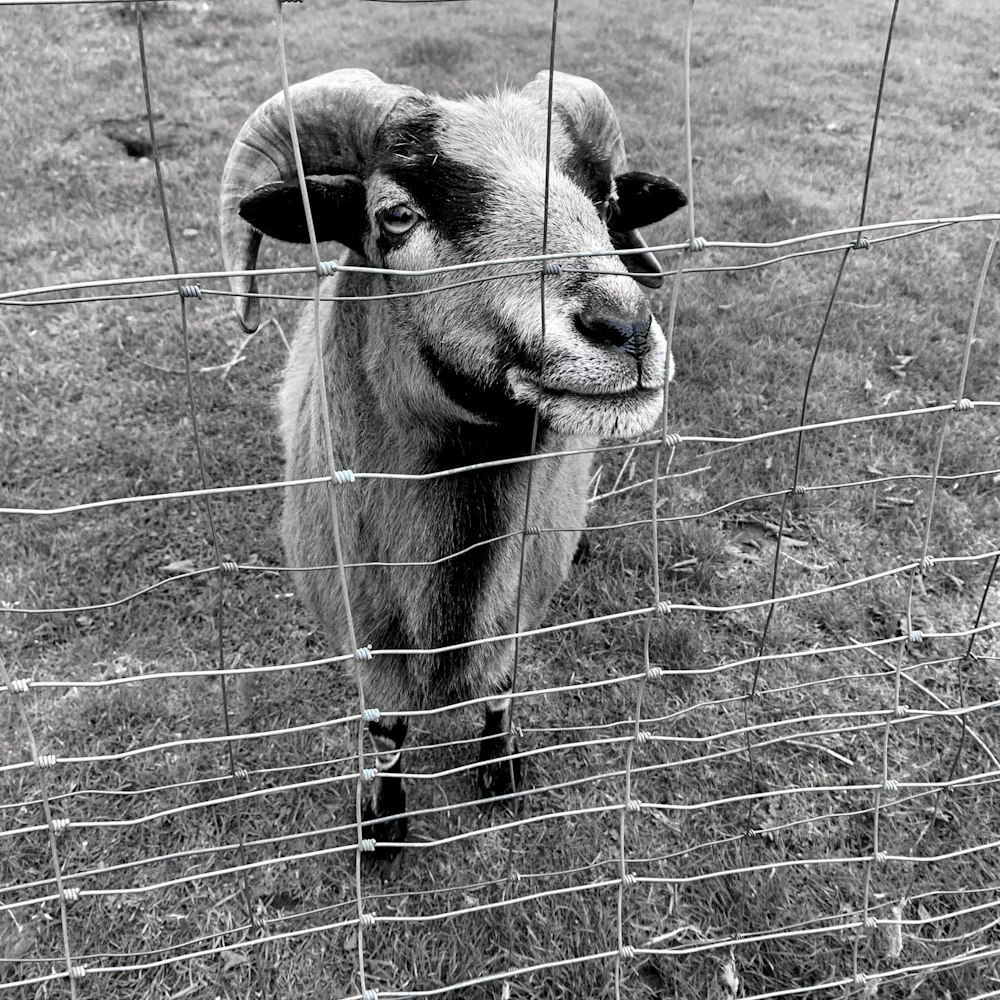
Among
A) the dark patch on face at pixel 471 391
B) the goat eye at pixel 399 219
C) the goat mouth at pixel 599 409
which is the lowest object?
the dark patch on face at pixel 471 391

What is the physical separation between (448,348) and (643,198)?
1100 millimetres

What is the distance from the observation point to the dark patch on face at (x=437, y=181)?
264 cm

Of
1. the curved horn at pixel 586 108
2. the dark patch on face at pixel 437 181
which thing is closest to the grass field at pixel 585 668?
the dark patch on face at pixel 437 181

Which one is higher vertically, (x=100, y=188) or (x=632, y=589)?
(x=100, y=188)

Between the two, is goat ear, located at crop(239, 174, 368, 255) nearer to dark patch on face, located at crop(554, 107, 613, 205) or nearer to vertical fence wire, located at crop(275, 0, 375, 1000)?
vertical fence wire, located at crop(275, 0, 375, 1000)

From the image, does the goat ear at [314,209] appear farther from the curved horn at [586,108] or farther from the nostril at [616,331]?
the nostril at [616,331]

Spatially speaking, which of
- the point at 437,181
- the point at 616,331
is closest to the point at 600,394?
the point at 616,331

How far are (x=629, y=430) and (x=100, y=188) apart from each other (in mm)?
7391

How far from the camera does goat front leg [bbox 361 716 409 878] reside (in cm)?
344

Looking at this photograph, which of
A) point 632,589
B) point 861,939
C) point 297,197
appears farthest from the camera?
point 632,589

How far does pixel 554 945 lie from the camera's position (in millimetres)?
3141

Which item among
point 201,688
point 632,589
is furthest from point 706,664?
point 201,688

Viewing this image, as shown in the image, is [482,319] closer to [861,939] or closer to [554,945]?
[554,945]

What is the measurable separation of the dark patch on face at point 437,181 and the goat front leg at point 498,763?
6.49 ft
